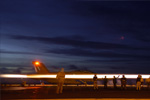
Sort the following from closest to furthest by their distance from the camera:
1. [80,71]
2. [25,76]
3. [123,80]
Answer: [123,80] < [80,71] < [25,76]

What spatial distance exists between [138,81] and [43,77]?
2986 centimetres

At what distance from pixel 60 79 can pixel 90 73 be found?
3603 centimetres

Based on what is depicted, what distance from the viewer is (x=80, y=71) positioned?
5203cm

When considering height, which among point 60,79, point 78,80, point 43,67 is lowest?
point 60,79

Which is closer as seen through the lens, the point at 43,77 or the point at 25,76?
the point at 43,77

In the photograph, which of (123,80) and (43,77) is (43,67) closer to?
(43,77)

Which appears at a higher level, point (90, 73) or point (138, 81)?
point (90, 73)

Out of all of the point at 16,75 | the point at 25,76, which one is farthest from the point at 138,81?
the point at 16,75

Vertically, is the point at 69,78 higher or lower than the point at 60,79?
higher

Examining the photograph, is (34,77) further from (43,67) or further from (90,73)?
(90,73)

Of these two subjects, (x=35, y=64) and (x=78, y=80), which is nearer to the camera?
(x=78, y=80)

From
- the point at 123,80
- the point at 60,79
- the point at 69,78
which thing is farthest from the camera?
the point at 69,78

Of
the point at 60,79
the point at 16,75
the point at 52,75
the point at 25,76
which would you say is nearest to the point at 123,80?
the point at 60,79

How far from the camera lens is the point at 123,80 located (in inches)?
995
